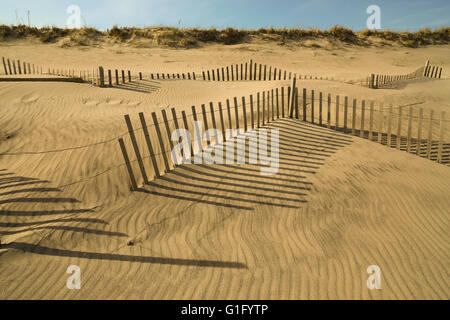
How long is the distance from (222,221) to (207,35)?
29.2m

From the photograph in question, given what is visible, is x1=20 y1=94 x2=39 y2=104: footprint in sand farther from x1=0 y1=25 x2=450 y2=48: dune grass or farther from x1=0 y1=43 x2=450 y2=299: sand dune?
x1=0 y1=25 x2=450 y2=48: dune grass

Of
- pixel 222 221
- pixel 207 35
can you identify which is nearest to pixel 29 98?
pixel 222 221

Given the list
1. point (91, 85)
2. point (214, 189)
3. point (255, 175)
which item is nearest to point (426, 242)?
point (255, 175)

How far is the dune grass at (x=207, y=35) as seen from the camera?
28.6 metres

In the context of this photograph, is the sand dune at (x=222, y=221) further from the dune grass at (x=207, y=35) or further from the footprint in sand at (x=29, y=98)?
the dune grass at (x=207, y=35)

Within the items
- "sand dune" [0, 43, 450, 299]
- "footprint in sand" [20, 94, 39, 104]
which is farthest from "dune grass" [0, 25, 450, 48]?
"sand dune" [0, 43, 450, 299]

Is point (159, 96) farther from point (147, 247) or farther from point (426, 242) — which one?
point (426, 242)

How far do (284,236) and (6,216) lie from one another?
15.5 ft

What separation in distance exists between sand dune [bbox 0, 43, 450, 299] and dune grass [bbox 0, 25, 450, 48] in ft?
74.4

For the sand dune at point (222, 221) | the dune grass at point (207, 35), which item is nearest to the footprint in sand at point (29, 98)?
the sand dune at point (222, 221)

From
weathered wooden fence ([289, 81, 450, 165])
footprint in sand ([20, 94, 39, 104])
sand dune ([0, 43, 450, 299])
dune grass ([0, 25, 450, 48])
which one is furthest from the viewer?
dune grass ([0, 25, 450, 48])

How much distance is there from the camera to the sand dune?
12.3ft
